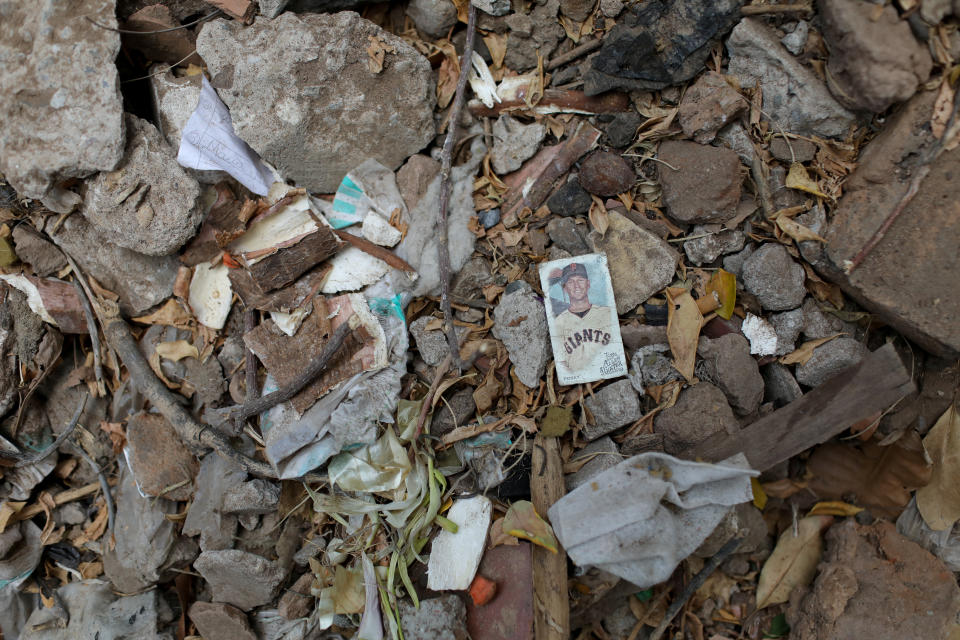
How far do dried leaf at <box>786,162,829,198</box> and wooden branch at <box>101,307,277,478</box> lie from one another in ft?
6.73

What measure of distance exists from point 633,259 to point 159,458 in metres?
1.94

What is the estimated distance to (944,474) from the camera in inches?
81.3

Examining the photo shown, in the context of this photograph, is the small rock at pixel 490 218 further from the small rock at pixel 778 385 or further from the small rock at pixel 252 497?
the small rock at pixel 252 497

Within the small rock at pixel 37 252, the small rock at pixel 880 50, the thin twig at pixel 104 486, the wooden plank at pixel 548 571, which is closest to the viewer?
the small rock at pixel 880 50

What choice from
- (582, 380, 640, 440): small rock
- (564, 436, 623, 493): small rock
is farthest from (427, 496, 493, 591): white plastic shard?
(582, 380, 640, 440): small rock

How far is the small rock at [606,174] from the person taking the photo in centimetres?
206

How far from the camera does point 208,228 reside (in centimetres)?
230

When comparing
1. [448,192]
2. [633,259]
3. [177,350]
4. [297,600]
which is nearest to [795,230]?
[633,259]

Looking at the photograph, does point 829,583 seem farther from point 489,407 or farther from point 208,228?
point 208,228

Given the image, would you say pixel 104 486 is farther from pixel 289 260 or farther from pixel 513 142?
pixel 513 142

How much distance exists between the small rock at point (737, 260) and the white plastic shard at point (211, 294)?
6.05 ft

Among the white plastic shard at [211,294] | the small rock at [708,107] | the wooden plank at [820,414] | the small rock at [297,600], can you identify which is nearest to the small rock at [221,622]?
the small rock at [297,600]

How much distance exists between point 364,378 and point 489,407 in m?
0.47

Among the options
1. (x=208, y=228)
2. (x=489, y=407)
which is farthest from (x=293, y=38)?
(x=489, y=407)
